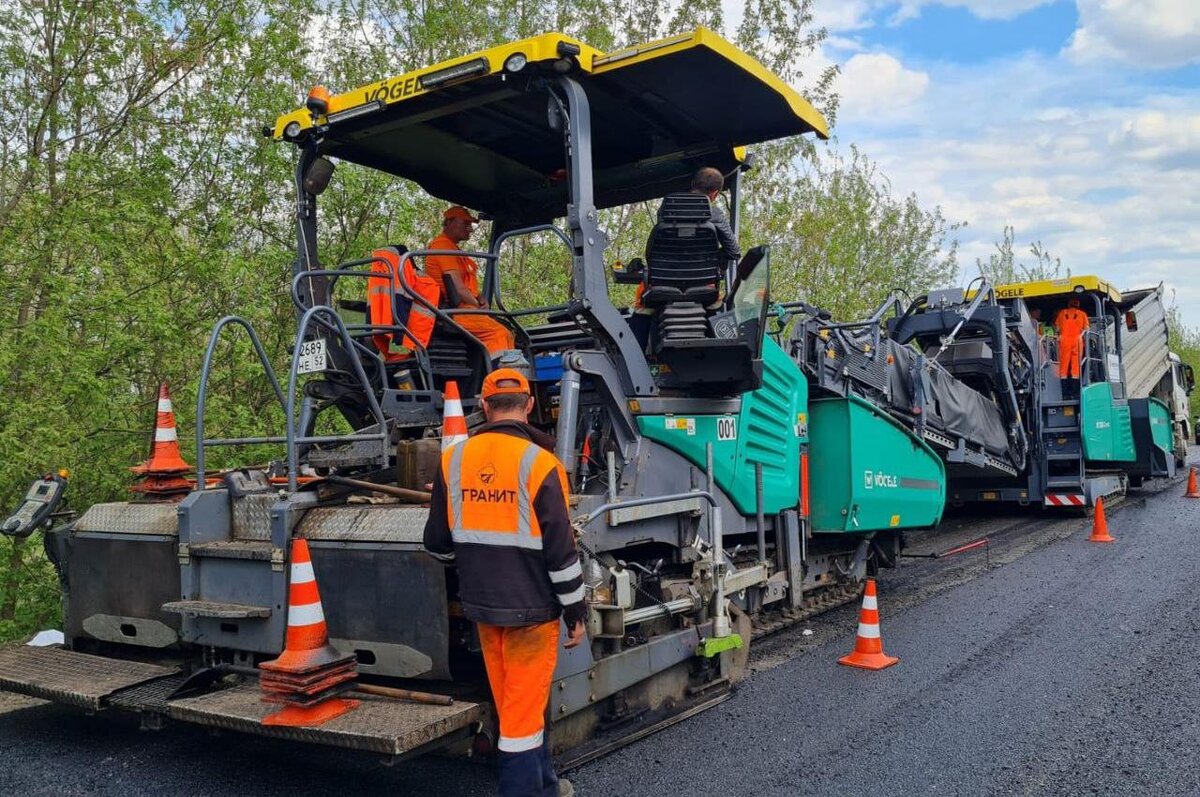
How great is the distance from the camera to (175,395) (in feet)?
23.9

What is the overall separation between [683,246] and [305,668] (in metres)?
2.80

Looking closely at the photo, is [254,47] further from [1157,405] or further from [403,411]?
[1157,405]

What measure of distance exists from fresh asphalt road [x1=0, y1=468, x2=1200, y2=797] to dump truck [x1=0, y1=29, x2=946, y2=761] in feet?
1.05

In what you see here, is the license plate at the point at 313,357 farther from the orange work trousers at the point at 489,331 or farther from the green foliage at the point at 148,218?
the green foliage at the point at 148,218

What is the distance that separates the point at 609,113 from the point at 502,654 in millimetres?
3037

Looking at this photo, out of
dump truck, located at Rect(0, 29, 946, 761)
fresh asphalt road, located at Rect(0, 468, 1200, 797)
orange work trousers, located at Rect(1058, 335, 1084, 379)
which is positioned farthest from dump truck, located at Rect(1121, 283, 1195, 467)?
dump truck, located at Rect(0, 29, 946, 761)

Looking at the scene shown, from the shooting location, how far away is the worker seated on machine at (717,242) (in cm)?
483

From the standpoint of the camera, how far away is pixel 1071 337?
38.5ft

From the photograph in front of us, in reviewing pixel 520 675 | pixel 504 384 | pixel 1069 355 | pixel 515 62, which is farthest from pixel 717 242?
pixel 1069 355

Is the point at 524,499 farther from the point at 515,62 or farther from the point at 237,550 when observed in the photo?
the point at 515,62

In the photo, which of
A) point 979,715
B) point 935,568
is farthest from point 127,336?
point 935,568

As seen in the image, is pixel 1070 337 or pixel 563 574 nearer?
pixel 563 574

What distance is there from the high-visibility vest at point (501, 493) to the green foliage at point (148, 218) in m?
4.50

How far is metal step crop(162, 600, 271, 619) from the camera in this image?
364 centimetres
